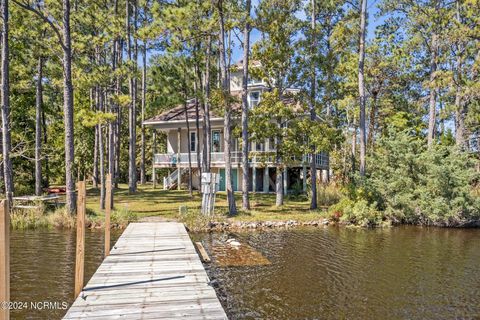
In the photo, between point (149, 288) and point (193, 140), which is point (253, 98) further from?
point (149, 288)

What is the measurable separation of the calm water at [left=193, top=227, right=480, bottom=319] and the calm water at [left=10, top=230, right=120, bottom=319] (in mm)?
3373

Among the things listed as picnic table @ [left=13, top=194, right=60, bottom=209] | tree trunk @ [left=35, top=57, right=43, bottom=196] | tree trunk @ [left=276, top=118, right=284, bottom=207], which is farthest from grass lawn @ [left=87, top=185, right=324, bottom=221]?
tree trunk @ [left=35, top=57, right=43, bottom=196]

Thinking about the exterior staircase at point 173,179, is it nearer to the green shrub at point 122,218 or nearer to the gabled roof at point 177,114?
the gabled roof at point 177,114

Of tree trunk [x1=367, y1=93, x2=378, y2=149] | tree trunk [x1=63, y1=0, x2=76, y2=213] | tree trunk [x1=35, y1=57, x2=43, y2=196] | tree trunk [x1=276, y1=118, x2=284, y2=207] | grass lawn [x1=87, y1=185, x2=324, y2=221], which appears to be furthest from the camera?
tree trunk [x1=367, y1=93, x2=378, y2=149]

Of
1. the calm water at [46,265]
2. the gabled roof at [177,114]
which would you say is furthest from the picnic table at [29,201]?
→ the gabled roof at [177,114]

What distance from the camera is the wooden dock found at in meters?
5.53

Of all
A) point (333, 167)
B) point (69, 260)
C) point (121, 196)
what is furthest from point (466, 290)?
point (333, 167)

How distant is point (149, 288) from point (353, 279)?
211 inches

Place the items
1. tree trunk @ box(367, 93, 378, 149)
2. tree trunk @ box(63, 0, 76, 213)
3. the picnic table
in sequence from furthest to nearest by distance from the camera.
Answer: tree trunk @ box(367, 93, 378, 149)
the picnic table
tree trunk @ box(63, 0, 76, 213)

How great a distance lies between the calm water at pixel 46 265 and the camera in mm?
7738

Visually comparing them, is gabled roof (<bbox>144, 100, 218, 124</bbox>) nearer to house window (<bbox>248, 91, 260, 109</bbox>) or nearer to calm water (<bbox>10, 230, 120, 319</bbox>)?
house window (<bbox>248, 91, 260, 109</bbox>)

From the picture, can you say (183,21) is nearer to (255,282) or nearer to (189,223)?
(189,223)

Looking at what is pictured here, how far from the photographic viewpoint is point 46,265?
33.1 feet

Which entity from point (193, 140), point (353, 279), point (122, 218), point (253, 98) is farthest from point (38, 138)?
point (353, 279)
